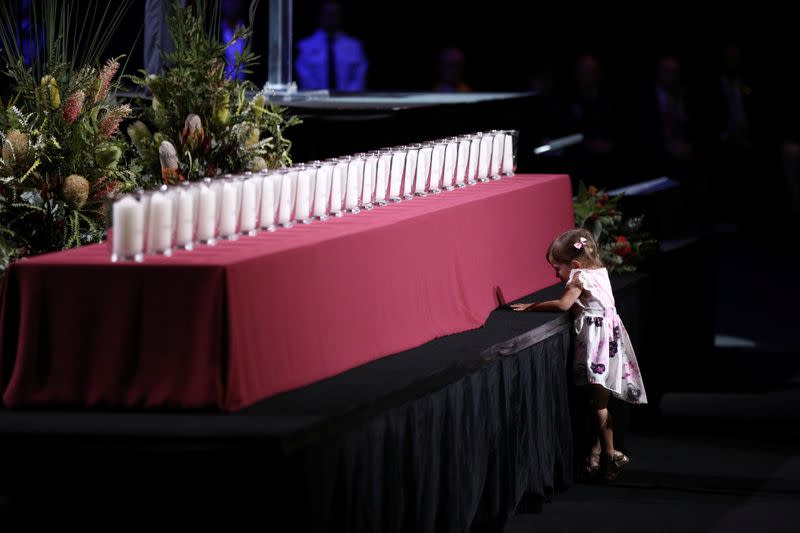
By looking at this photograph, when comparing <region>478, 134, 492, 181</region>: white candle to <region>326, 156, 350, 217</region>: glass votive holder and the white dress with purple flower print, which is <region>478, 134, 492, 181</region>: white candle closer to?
the white dress with purple flower print

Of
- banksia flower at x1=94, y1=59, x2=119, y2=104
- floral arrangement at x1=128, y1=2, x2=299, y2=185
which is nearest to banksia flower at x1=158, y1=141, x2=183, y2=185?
floral arrangement at x1=128, y1=2, x2=299, y2=185

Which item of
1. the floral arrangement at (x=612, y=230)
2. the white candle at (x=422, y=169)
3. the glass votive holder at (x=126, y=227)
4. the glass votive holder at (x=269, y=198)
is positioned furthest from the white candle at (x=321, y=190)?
the floral arrangement at (x=612, y=230)

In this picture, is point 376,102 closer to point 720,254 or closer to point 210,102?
point 210,102

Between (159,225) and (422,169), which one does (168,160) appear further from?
(422,169)

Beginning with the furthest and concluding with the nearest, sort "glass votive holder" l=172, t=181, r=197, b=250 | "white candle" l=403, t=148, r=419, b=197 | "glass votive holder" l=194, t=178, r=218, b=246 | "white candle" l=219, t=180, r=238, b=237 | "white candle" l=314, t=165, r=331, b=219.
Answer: "white candle" l=403, t=148, r=419, b=197, "white candle" l=314, t=165, r=331, b=219, "white candle" l=219, t=180, r=238, b=237, "glass votive holder" l=194, t=178, r=218, b=246, "glass votive holder" l=172, t=181, r=197, b=250

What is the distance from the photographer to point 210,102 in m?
5.05

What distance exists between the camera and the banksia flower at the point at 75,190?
201 inches

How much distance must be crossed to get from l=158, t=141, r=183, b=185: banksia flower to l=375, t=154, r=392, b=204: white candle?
738 millimetres

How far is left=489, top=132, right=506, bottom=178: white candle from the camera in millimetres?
6414

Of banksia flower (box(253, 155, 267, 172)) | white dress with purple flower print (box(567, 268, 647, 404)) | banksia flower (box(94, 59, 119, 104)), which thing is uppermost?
banksia flower (box(94, 59, 119, 104))

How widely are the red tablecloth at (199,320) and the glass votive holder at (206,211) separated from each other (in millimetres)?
77

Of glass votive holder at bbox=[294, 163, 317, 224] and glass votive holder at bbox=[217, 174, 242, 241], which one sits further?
glass votive holder at bbox=[294, 163, 317, 224]

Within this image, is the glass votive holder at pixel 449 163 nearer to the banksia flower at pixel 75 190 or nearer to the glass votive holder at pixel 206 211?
the banksia flower at pixel 75 190

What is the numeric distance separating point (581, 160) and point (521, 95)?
2446mm
